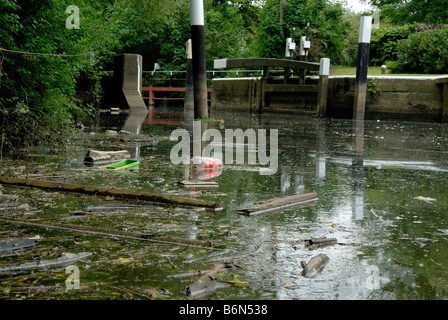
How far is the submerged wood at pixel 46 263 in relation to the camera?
265cm

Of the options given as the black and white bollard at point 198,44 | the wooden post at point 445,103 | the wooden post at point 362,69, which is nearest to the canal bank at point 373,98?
the wooden post at point 445,103

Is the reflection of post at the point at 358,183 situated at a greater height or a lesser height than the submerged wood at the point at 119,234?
lesser

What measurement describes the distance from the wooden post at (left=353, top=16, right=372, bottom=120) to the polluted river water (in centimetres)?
1216

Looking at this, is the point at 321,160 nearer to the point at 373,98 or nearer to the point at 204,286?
the point at 204,286

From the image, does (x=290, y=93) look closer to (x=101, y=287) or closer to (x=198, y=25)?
(x=198, y=25)

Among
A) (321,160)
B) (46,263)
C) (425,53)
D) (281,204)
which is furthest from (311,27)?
(46,263)

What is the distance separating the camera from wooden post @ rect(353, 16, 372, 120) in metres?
18.0

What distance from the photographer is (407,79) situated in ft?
58.9

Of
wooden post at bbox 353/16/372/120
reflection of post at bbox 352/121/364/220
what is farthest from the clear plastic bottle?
wooden post at bbox 353/16/372/120

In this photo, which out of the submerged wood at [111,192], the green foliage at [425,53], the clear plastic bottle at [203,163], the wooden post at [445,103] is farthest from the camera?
the green foliage at [425,53]

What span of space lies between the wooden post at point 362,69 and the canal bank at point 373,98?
1.62 ft

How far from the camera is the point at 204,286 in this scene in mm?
2463

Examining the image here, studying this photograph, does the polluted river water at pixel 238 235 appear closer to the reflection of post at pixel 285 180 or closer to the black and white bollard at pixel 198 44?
the reflection of post at pixel 285 180

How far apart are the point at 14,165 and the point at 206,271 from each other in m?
3.93
